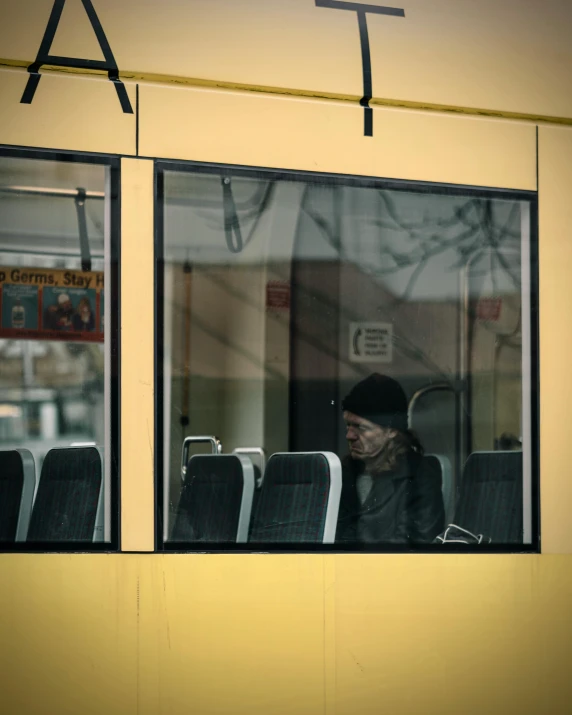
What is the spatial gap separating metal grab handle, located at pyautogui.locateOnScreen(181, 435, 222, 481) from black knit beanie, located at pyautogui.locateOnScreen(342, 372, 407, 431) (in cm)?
42

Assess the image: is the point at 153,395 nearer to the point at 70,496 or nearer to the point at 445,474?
the point at 70,496

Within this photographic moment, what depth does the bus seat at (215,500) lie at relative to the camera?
10.5 ft

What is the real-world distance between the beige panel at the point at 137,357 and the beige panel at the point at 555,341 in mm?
1289

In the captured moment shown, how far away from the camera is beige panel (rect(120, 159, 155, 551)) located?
123 inches

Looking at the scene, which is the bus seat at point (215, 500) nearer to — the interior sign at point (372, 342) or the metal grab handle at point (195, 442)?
the metal grab handle at point (195, 442)

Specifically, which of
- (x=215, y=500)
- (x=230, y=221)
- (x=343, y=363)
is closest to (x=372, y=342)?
(x=343, y=363)

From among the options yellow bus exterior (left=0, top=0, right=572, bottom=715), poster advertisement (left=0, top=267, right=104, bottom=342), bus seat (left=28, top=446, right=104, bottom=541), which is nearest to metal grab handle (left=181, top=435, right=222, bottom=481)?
yellow bus exterior (left=0, top=0, right=572, bottom=715)

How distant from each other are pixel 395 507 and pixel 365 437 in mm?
244

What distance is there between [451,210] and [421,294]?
29 cm

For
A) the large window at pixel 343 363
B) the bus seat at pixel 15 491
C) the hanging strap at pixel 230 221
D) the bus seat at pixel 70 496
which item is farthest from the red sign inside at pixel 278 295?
the bus seat at pixel 15 491

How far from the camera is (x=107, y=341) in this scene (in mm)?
3129

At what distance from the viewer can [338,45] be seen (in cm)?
341

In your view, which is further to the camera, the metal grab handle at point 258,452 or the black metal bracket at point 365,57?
the black metal bracket at point 365,57

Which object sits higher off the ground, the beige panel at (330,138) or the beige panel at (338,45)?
the beige panel at (338,45)
